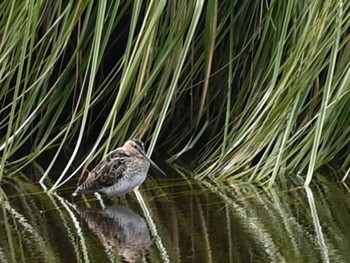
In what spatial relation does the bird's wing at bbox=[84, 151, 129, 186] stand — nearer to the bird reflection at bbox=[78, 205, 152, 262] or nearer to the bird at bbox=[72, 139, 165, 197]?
the bird at bbox=[72, 139, 165, 197]

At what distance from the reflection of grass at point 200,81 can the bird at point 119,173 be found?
10 cm

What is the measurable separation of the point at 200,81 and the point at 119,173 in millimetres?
922

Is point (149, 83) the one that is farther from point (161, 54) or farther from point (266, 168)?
point (266, 168)

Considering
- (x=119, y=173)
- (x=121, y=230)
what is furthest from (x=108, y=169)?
(x=121, y=230)

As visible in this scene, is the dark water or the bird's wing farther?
the bird's wing

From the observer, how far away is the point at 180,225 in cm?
649

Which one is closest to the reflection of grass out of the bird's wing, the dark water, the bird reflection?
the bird's wing

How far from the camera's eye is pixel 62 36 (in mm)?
7359

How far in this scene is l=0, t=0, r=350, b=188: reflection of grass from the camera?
7.01 metres

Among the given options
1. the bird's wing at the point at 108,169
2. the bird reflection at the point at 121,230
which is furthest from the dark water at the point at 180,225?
the bird's wing at the point at 108,169

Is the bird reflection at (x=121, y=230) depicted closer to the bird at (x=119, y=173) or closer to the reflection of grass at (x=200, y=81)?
the bird at (x=119, y=173)

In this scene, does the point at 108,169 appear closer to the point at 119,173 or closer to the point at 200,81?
the point at 119,173

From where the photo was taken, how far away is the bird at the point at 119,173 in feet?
23.7

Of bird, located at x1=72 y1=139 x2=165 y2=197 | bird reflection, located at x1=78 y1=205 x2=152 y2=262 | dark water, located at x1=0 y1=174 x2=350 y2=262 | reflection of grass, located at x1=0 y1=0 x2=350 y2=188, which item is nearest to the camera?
dark water, located at x1=0 y1=174 x2=350 y2=262
